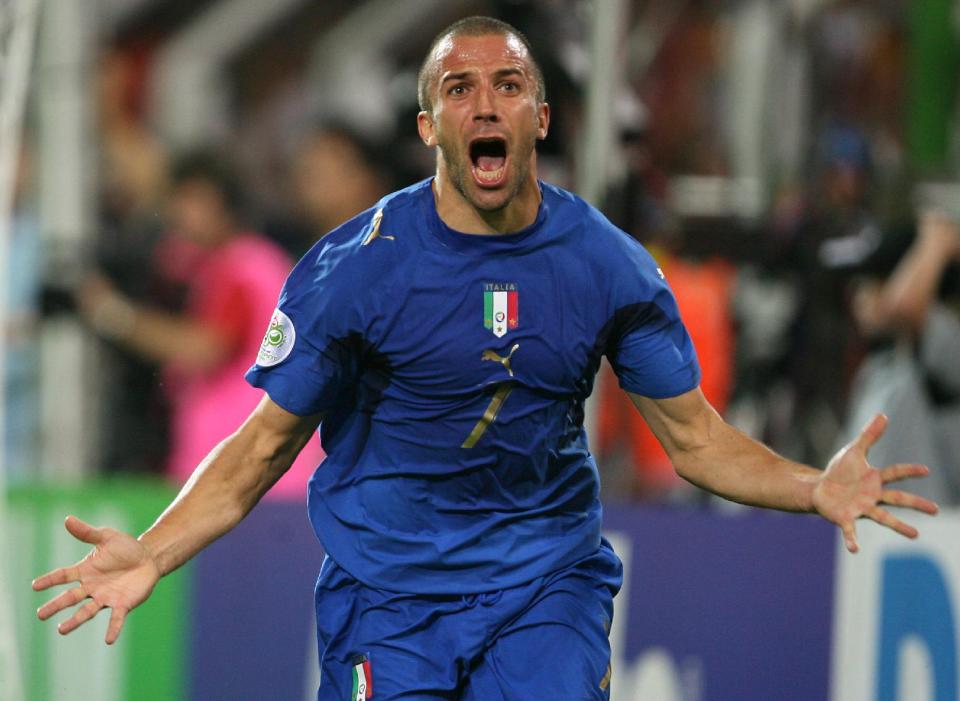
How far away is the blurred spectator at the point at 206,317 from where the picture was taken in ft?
23.0

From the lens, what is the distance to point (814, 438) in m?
7.75

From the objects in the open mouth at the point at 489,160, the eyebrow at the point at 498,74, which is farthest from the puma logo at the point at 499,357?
the eyebrow at the point at 498,74

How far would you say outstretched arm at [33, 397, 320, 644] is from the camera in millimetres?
3630

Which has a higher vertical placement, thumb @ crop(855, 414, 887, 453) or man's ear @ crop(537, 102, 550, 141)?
man's ear @ crop(537, 102, 550, 141)

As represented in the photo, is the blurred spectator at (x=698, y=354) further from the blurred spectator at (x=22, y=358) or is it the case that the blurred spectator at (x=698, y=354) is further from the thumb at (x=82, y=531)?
the thumb at (x=82, y=531)

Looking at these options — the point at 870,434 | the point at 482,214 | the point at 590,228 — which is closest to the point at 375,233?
the point at 482,214

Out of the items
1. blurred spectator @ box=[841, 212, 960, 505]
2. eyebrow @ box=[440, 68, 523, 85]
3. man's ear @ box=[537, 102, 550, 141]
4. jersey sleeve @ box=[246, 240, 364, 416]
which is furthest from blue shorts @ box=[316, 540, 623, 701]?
blurred spectator @ box=[841, 212, 960, 505]

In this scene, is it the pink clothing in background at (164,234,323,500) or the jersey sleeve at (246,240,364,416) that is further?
the pink clothing in background at (164,234,323,500)

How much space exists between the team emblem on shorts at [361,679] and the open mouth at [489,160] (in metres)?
1.06

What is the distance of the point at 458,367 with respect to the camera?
3781 mm

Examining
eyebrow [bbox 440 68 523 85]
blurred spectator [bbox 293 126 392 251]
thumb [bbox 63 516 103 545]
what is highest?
blurred spectator [bbox 293 126 392 251]

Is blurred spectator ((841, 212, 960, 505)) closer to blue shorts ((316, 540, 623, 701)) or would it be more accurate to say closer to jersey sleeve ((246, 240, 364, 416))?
blue shorts ((316, 540, 623, 701))

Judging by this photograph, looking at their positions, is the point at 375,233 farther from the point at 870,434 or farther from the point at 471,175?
the point at 870,434

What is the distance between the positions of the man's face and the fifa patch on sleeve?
0.47m
